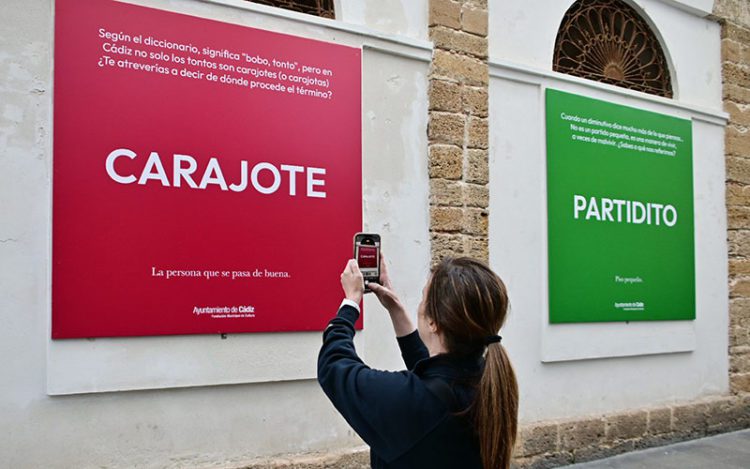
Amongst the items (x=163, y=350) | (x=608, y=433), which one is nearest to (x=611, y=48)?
(x=608, y=433)

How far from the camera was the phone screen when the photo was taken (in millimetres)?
2682

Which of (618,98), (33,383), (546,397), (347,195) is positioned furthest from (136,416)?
(618,98)

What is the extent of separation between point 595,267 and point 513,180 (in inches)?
48.3

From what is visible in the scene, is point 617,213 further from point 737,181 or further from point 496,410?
point 496,410

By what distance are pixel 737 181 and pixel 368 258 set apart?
696 centimetres

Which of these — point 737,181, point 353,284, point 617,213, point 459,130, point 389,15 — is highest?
point 389,15

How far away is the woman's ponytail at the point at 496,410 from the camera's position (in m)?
2.19

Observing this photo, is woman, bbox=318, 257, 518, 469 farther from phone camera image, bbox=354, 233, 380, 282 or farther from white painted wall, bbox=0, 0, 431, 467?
white painted wall, bbox=0, 0, 431, 467

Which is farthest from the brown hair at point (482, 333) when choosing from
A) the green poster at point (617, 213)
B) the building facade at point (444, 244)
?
the green poster at point (617, 213)

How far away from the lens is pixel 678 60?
26.6 feet

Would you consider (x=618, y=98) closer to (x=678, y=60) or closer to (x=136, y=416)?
(x=678, y=60)

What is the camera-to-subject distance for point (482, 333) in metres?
2.33

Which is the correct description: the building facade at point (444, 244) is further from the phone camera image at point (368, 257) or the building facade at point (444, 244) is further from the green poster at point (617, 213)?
the phone camera image at point (368, 257)

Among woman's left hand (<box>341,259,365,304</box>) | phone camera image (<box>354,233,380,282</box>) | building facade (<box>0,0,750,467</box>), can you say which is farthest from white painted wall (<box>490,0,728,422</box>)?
woman's left hand (<box>341,259,365,304</box>)
